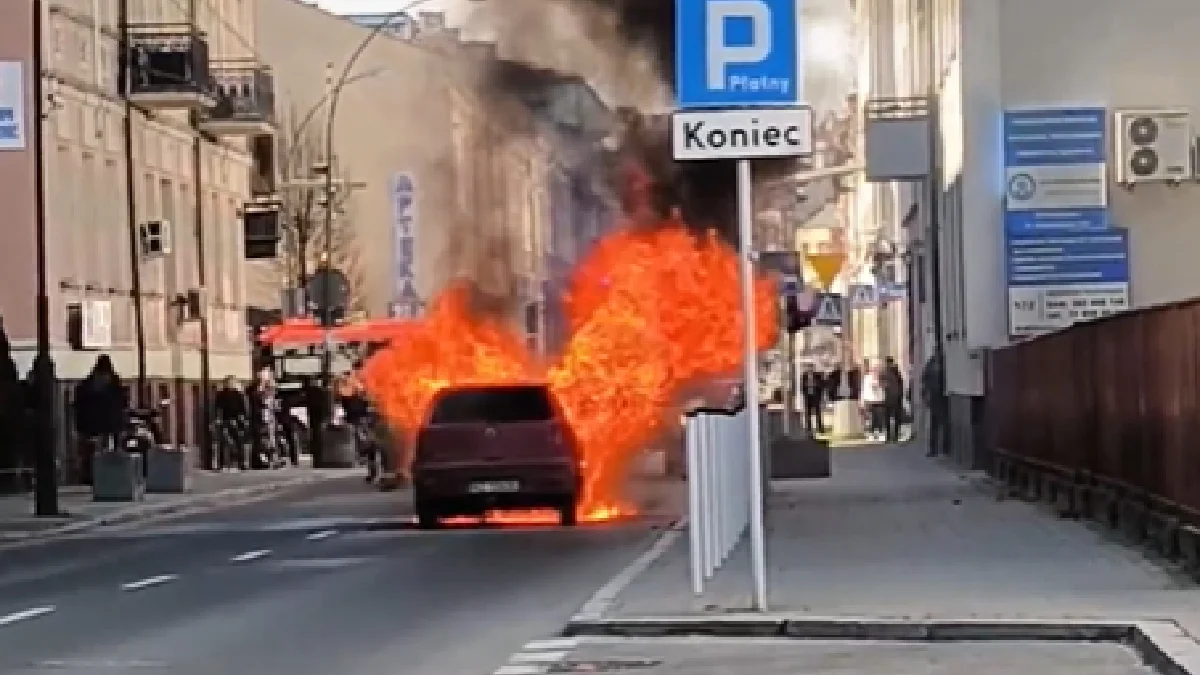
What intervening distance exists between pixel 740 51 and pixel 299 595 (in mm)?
6331

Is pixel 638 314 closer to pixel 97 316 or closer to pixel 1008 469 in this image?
pixel 1008 469

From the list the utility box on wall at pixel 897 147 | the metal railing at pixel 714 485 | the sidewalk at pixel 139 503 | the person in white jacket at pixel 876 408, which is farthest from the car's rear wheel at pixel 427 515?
the person in white jacket at pixel 876 408

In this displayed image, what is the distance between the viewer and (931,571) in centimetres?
2050

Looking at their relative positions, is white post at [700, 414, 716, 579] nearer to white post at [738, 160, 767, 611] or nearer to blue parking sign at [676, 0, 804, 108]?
white post at [738, 160, 767, 611]

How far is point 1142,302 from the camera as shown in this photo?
124 feet

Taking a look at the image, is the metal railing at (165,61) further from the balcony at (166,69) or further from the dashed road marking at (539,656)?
the dashed road marking at (539,656)

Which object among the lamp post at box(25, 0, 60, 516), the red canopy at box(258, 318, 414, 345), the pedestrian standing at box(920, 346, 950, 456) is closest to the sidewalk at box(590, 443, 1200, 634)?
the lamp post at box(25, 0, 60, 516)

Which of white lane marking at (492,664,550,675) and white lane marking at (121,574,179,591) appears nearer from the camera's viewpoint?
white lane marking at (492,664,550,675)

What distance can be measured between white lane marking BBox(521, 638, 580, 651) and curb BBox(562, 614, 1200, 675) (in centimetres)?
26

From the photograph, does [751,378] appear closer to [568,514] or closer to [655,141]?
[568,514]

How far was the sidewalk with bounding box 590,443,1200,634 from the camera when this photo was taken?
17375 millimetres

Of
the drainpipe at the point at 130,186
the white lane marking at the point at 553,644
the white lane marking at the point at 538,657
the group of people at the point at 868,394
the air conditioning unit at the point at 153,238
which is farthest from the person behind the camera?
the group of people at the point at 868,394

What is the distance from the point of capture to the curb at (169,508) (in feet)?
107

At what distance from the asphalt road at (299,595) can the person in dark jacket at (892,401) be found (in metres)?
26.3
